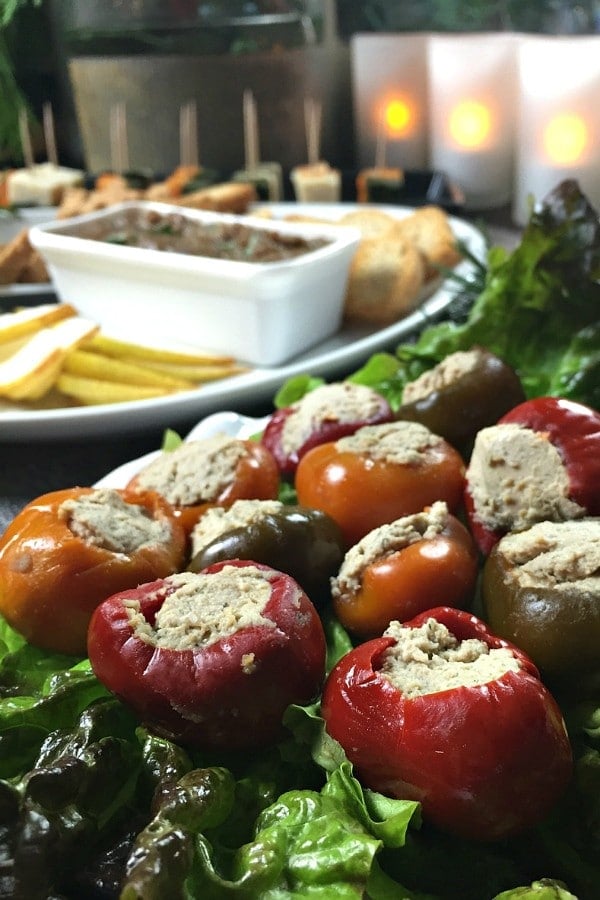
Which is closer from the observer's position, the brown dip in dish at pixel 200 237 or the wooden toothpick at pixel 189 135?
the brown dip in dish at pixel 200 237

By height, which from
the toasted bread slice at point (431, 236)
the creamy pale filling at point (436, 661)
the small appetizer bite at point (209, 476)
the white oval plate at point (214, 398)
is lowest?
the white oval plate at point (214, 398)

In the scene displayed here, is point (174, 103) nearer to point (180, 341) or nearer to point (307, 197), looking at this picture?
point (307, 197)

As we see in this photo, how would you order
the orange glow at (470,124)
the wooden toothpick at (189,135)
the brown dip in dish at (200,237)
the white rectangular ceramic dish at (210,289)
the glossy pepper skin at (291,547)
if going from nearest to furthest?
1. the glossy pepper skin at (291,547)
2. the white rectangular ceramic dish at (210,289)
3. the brown dip in dish at (200,237)
4. the orange glow at (470,124)
5. the wooden toothpick at (189,135)

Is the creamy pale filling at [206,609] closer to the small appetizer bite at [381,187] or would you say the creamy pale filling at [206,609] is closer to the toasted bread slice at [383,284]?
the toasted bread slice at [383,284]

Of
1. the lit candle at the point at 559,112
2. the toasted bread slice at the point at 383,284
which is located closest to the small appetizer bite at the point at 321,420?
the toasted bread slice at the point at 383,284

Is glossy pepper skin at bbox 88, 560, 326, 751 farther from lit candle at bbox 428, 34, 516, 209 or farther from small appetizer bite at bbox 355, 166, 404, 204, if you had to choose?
lit candle at bbox 428, 34, 516, 209

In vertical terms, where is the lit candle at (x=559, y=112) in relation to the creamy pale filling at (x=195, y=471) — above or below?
above

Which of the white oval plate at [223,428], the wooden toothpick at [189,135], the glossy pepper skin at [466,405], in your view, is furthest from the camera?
the wooden toothpick at [189,135]

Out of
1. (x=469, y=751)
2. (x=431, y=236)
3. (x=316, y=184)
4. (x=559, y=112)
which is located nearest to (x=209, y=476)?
(x=469, y=751)
